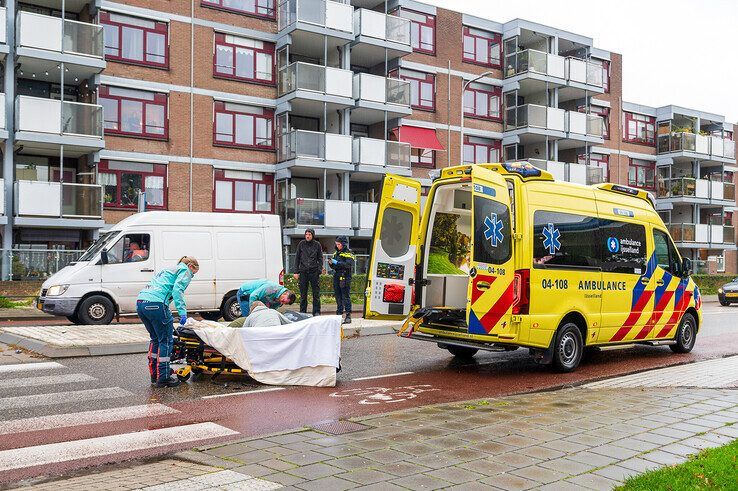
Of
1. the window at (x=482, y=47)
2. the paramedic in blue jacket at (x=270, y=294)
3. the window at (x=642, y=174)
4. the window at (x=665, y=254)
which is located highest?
the window at (x=482, y=47)

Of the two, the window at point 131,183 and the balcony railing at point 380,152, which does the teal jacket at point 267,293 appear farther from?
the balcony railing at point 380,152

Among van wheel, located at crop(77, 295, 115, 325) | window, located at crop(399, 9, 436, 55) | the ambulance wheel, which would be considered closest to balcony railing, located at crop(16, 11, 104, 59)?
van wheel, located at crop(77, 295, 115, 325)

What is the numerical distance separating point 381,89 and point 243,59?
21.2 feet

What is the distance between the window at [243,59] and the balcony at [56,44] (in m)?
5.66

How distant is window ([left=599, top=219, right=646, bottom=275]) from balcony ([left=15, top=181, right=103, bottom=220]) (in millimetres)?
20194

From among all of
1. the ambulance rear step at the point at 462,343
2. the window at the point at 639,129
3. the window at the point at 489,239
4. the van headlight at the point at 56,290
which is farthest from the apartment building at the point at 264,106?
the window at the point at 489,239

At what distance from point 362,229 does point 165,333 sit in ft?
78.9

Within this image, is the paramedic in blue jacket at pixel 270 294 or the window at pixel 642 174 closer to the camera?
the paramedic in blue jacket at pixel 270 294

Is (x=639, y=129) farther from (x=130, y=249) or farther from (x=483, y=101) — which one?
(x=130, y=249)

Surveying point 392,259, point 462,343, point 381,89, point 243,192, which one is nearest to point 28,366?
point 392,259

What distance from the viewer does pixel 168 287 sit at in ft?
30.7

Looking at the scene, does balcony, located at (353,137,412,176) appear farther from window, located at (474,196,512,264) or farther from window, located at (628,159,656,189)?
window, located at (474,196,512,264)

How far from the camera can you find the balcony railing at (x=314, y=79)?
3189cm

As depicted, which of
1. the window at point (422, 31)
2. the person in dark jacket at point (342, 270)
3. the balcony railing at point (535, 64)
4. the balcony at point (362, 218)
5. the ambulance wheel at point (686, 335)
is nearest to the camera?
the ambulance wheel at point (686, 335)
